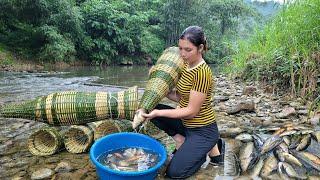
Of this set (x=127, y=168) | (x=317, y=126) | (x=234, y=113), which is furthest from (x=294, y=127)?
(x=127, y=168)

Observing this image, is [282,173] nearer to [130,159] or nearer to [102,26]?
[130,159]

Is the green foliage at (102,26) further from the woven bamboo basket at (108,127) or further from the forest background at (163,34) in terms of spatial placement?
the woven bamboo basket at (108,127)

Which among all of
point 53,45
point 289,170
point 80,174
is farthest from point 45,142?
point 53,45

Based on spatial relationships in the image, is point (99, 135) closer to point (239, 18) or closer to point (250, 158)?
point (250, 158)

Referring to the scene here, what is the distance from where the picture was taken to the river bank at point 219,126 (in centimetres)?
297

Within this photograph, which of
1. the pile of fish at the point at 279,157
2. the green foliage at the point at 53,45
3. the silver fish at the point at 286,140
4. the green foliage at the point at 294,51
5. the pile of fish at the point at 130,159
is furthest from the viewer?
the green foliage at the point at 53,45

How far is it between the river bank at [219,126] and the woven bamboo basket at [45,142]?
63 mm

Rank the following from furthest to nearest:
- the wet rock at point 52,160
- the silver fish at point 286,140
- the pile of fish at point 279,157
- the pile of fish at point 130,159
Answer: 1. the silver fish at point 286,140
2. the wet rock at point 52,160
3. the pile of fish at point 279,157
4. the pile of fish at point 130,159

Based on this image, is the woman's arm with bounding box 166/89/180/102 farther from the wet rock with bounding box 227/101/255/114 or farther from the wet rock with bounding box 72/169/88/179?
the wet rock with bounding box 227/101/255/114

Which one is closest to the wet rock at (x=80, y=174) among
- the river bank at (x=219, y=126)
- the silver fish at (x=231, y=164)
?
the river bank at (x=219, y=126)

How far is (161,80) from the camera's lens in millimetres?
3514

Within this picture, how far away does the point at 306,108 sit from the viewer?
4.64 m

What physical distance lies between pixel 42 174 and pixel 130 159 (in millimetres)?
751

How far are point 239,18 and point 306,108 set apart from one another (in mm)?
36579
